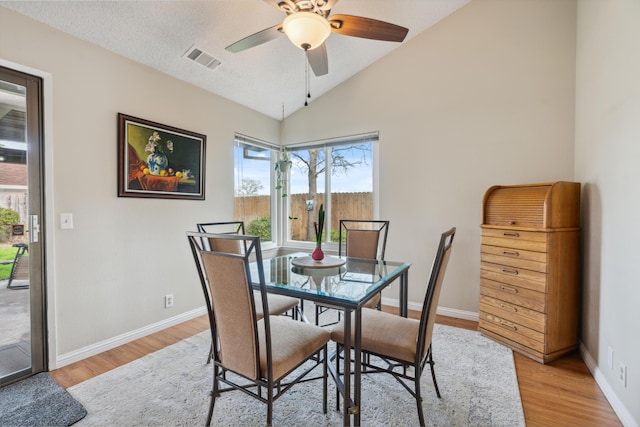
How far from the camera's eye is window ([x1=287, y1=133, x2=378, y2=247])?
12.2 ft

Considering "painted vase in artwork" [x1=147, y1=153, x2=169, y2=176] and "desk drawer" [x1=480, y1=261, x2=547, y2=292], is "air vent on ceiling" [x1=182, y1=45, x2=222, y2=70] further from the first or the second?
"desk drawer" [x1=480, y1=261, x2=547, y2=292]

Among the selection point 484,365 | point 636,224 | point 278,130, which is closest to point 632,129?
point 636,224

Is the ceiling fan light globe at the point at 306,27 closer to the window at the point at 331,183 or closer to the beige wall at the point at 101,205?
the beige wall at the point at 101,205

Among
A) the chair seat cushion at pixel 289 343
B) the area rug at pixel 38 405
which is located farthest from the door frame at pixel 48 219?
the chair seat cushion at pixel 289 343

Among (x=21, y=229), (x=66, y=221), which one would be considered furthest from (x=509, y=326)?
(x=21, y=229)

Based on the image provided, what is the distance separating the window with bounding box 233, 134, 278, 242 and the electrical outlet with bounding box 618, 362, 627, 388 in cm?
349

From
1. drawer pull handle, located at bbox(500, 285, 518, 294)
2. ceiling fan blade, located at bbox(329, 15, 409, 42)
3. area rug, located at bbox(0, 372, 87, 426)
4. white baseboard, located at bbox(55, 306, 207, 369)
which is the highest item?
ceiling fan blade, located at bbox(329, 15, 409, 42)

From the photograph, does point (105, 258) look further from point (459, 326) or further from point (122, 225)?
point (459, 326)

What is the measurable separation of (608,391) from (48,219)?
3.87 m

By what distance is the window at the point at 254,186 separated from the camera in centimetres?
372

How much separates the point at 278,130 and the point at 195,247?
304 centimetres

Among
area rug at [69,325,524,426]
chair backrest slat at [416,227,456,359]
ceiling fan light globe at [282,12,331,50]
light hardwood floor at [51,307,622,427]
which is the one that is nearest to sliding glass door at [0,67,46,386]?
light hardwood floor at [51,307,622,427]

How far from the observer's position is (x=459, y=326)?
2930 mm

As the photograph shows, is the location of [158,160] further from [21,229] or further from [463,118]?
[463,118]
